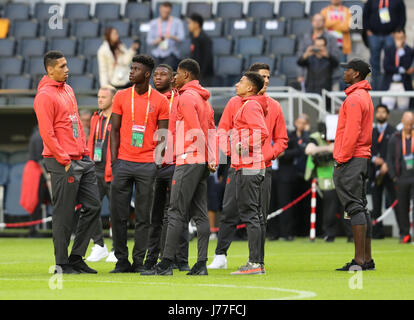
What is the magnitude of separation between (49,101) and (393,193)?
30.9 ft

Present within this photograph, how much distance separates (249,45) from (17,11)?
586cm

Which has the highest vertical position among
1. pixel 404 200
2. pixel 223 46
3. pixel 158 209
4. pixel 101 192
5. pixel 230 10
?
pixel 230 10

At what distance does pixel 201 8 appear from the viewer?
2311cm

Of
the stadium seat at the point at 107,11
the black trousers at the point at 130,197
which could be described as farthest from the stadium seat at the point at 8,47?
the black trousers at the point at 130,197

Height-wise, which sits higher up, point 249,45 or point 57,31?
point 57,31

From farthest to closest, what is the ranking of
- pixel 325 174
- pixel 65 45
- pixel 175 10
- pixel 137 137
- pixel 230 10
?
pixel 175 10 → pixel 230 10 → pixel 65 45 → pixel 325 174 → pixel 137 137

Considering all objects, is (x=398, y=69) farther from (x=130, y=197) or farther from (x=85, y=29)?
(x=130, y=197)

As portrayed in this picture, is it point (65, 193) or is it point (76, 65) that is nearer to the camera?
point (65, 193)

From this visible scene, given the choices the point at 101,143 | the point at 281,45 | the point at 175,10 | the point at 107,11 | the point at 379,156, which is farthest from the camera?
the point at 107,11

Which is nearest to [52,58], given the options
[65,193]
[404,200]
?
[65,193]

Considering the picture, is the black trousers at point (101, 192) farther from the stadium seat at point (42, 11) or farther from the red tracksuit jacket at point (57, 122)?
the stadium seat at point (42, 11)

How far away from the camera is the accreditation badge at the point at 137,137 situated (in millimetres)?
10273
